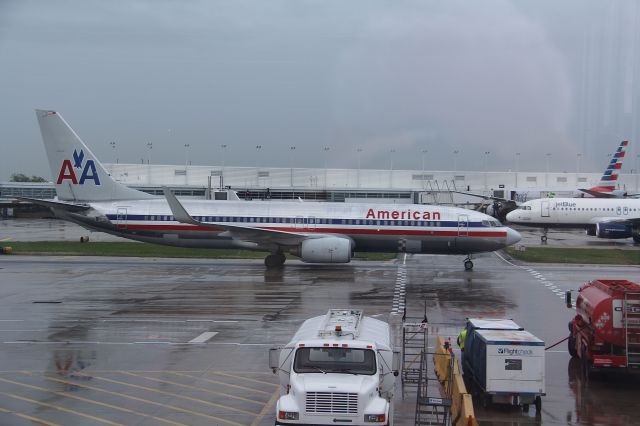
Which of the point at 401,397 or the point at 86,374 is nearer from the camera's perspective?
the point at 401,397

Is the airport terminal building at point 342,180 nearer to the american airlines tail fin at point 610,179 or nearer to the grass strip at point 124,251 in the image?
the american airlines tail fin at point 610,179

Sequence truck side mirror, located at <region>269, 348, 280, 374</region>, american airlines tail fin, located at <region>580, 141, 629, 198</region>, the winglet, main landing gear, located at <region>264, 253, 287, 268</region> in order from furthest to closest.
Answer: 1. american airlines tail fin, located at <region>580, 141, 629, 198</region>
2. main landing gear, located at <region>264, 253, 287, 268</region>
3. the winglet
4. truck side mirror, located at <region>269, 348, 280, 374</region>

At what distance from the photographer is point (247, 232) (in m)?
38.4

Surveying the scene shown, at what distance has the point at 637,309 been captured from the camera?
15.9 m

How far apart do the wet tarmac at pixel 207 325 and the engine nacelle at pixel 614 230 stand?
2137 cm

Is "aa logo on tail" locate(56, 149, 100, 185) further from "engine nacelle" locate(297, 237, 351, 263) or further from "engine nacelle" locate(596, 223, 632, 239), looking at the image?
"engine nacelle" locate(596, 223, 632, 239)

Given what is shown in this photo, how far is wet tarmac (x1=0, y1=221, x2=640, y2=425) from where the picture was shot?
14141 millimetres

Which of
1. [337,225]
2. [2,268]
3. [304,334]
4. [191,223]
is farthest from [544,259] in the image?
[304,334]

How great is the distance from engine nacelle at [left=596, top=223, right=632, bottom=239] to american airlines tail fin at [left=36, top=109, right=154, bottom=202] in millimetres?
42333

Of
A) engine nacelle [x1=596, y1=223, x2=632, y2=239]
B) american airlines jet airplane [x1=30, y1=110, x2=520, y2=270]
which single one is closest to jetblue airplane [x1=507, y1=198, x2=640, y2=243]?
engine nacelle [x1=596, y1=223, x2=632, y2=239]

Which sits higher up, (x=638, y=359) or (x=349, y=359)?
(x=349, y=359)

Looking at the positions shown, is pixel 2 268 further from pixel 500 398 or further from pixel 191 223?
pixel 500 398

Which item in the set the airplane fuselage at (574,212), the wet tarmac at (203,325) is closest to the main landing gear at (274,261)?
the wet tarmac at (203,325)

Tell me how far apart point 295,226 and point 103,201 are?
12085 millimetres
